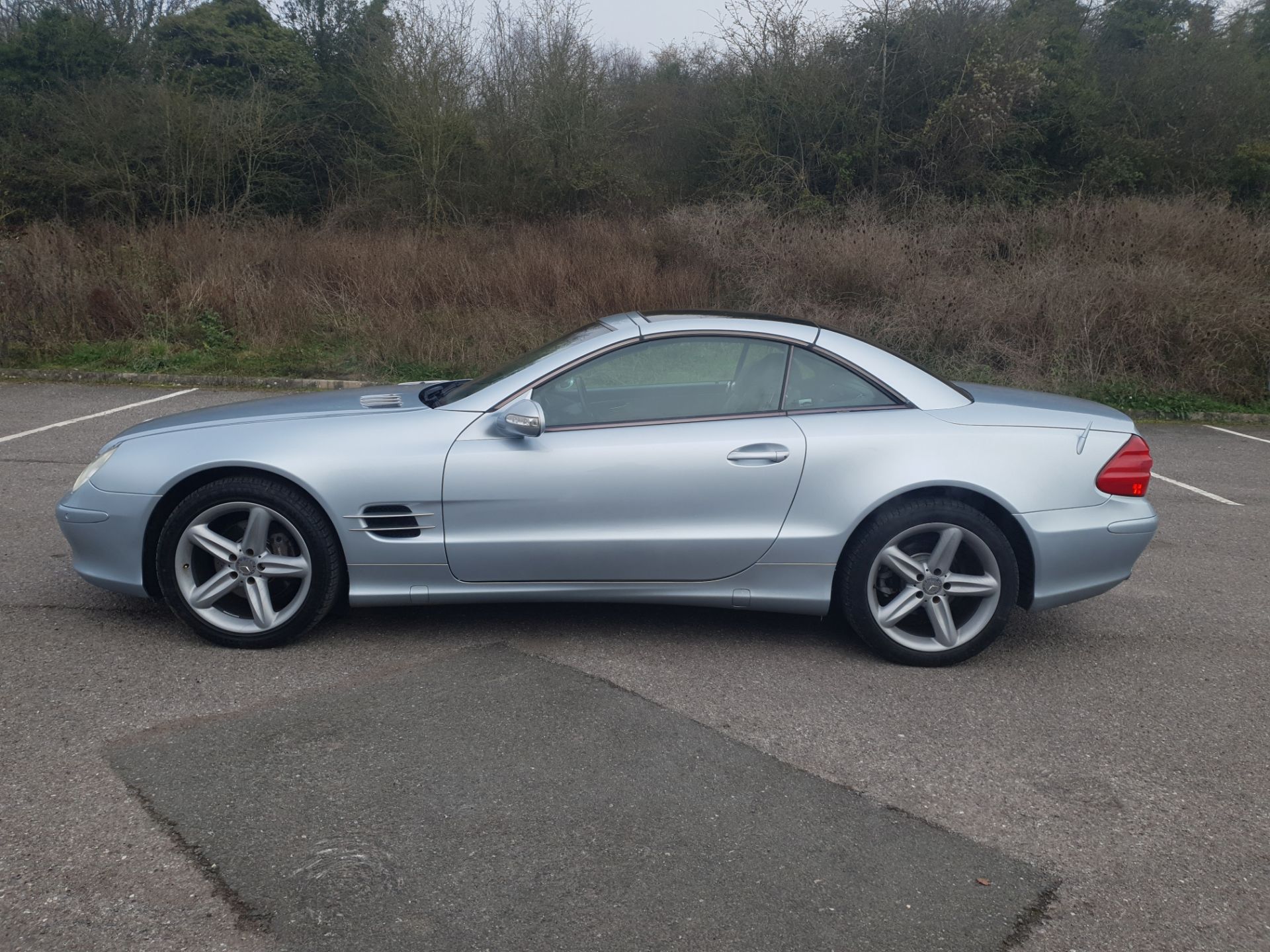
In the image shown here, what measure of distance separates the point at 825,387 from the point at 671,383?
69 centimetres

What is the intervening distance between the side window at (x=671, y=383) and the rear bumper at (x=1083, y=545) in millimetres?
1278

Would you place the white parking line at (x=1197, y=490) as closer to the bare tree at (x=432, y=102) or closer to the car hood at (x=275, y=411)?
the car hood at (x=275, y=411)

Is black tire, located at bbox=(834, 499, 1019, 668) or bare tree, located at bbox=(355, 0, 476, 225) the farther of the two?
bare tree, located at bbox=(355, 0, 476, 225)

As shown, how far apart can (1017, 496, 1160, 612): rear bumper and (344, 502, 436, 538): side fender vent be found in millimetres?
2576

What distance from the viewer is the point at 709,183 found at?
2502cm

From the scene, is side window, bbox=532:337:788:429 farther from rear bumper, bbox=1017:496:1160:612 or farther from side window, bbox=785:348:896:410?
rear bumper, bbox=1017:496:1160:612

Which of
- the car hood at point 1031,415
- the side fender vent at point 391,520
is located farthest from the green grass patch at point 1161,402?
the side fender vent at point 391,520

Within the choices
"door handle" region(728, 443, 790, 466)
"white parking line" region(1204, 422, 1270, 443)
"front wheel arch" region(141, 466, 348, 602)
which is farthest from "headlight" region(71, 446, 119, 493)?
"white parking line" region(1204, 422, 1270, 443)

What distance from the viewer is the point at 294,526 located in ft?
14.3

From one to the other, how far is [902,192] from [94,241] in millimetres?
16018

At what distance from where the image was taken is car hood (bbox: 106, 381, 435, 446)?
464cm

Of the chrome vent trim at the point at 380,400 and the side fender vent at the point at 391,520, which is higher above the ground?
the chrome vent trim at the point at 380,400

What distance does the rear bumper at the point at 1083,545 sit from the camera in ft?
14.7

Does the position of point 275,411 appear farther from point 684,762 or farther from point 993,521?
point 993,521
